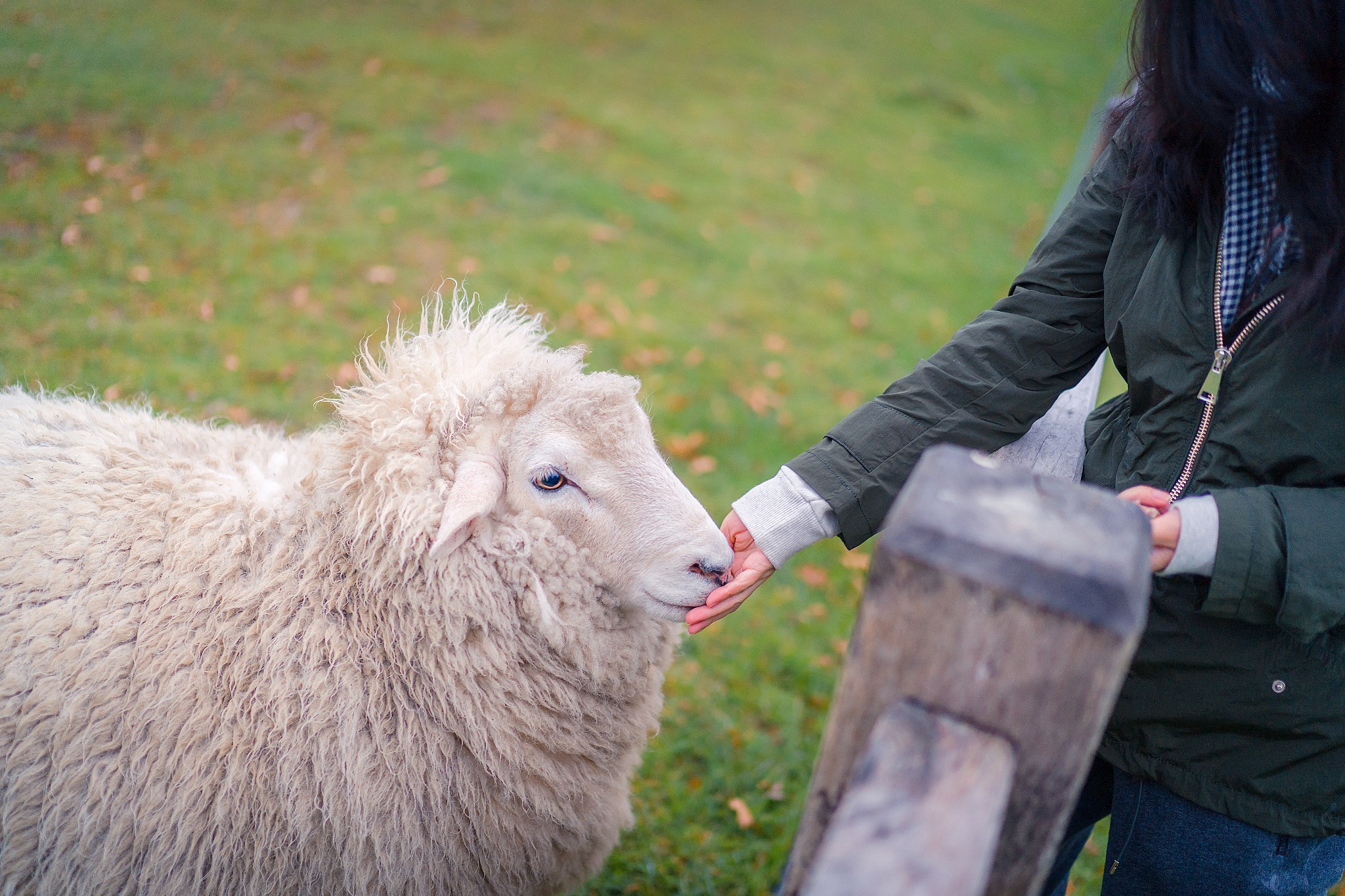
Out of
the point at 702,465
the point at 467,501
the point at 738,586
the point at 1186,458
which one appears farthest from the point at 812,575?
the point at 1186,458

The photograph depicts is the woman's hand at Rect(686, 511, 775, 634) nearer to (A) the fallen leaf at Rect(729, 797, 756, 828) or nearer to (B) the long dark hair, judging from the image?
(B) the long dark hair

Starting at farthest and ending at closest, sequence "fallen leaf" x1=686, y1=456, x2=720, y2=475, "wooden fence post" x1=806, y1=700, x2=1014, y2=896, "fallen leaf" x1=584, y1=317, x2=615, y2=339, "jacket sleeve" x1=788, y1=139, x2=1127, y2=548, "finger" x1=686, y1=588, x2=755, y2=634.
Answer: "fallen leaf" x1=584, y1=317, x2=615, y2=339 → "fallen leaf" x1=686, y1=456, x2=720, y2=475 → "finger" x1=686, y1=588, x2=755, y2=634 → "jacket sleeve" x1=788, y1=139, x2=1127, y2=548 → "wooden fence post" x1=806, y1=700, x2=1014, y2=896

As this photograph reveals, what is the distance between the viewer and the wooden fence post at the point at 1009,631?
89 centimetres

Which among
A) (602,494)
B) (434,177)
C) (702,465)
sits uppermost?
(602,494)

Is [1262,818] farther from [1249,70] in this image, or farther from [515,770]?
[515,770]

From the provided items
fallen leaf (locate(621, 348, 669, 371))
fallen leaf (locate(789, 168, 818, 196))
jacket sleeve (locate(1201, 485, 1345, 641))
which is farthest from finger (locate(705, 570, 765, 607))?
fallen leaf (locate(789, 168, 818, 196))

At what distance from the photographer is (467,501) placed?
205cm

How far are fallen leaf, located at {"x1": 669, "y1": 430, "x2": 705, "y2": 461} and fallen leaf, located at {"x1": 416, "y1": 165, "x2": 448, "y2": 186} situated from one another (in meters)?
3.73

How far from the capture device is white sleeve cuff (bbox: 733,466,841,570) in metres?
1.93

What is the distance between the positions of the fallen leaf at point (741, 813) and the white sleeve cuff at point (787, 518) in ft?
5.47

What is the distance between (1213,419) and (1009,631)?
94cm

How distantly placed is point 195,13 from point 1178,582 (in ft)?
28.8

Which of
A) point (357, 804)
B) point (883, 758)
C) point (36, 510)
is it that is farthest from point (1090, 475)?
point (36, 510)

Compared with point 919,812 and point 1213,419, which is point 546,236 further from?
point 919,812
